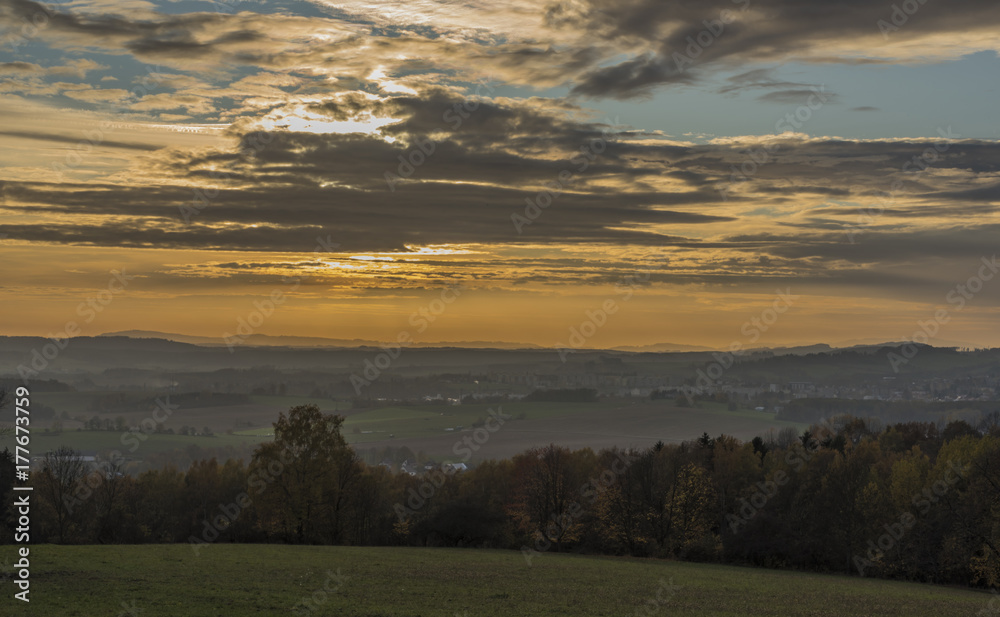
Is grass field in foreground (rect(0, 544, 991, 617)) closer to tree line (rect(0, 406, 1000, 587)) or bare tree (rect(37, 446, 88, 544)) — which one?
tree line (rect(0, 406, 1000, 587))

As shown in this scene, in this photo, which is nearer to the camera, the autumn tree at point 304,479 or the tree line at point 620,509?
the tree line at point 620,509

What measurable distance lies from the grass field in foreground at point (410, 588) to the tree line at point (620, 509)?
26.2 ft

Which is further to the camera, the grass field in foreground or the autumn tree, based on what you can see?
the autumn tree

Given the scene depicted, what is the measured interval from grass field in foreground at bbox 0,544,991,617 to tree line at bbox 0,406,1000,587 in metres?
8.00

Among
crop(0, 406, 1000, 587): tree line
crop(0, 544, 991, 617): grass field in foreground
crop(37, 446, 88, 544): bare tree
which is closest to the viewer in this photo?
crop(0, 544, 991, 617): grass field in foreground

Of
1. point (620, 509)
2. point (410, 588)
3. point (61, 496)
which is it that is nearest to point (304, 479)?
point (61, 496)

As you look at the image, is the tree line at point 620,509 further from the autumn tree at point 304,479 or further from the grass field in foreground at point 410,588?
the grass field in foreground at point 410,588

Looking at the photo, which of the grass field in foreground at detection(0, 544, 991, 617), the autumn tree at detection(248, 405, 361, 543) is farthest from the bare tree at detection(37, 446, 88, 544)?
the grass field in foreground at detection(0, 544, 991, 617)

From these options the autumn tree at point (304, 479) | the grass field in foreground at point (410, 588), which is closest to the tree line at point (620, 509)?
the autumn tree at point (304, 479)

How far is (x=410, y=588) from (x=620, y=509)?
131 feet

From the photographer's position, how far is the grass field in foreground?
99.9 ft

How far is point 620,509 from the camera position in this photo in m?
73.2

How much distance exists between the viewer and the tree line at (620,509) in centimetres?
6178

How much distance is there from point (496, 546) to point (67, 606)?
45.4 meters
